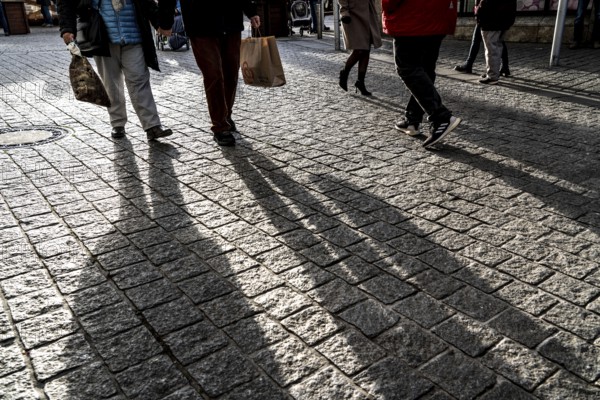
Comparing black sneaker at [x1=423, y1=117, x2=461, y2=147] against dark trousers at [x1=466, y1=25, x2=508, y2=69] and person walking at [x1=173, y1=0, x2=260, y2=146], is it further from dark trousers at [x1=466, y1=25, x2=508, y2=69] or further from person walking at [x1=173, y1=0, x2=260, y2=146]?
dark trousers at [x1=466, y1=25, x2=508, y2=69]

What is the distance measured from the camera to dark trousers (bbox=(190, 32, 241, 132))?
17.1ft

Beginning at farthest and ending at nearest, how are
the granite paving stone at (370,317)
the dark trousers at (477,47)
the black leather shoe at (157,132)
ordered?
the dark trousers at (477,47), the black leather shoe at (157,132), the granite paving stone at (370,317)

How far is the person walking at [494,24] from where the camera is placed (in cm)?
768

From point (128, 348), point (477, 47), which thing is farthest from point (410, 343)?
point (477, 47)

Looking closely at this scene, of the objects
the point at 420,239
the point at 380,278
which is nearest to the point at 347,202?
the point at 420,239

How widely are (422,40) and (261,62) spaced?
1.66 m

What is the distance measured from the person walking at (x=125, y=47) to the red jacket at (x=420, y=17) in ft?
6.96

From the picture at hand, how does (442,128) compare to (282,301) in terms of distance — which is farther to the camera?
(442,128)

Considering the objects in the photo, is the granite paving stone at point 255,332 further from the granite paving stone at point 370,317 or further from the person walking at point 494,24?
the person walking at point 494,24

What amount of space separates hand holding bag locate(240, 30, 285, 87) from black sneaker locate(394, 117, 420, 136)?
132 cm

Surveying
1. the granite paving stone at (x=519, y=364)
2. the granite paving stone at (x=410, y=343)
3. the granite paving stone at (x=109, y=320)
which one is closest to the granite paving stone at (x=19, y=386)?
the granite paving stone at (x=109, y=320)

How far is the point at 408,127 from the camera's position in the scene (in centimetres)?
566

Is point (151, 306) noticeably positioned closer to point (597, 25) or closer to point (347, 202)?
point (347, 202)

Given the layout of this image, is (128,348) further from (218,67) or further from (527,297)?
(218,67)
